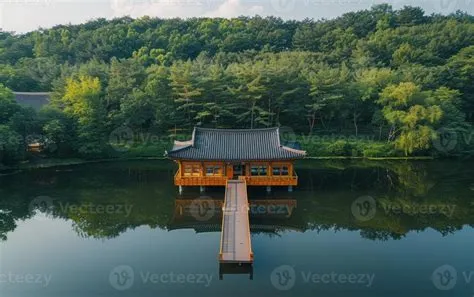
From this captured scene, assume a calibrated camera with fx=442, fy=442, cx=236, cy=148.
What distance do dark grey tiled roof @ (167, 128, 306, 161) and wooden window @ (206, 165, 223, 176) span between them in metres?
0.74

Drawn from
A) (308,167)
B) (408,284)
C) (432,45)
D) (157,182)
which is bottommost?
(408,284)

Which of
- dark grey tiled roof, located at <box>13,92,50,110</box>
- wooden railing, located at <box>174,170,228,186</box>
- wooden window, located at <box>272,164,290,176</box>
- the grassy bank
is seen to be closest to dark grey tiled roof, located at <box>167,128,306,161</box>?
wooden window, located at <box>272,164,290,176</box>

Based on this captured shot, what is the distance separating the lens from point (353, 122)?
41.0m

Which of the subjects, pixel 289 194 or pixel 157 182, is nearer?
pixel 289 194

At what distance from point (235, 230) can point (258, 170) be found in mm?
7514

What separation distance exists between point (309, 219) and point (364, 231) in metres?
2.57

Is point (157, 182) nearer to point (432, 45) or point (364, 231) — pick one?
point (364, 231)

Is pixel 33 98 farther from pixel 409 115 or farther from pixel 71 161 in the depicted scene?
pixel 409 115

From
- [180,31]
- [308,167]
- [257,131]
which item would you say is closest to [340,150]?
[308,167]

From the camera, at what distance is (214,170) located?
2411 cm

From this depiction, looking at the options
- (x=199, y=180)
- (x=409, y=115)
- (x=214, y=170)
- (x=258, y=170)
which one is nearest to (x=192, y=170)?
(x=199, y=180)

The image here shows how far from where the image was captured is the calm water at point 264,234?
13.7m

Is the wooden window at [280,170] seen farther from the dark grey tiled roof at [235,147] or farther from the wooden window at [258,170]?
the dark grey tiled roof at [235,147]

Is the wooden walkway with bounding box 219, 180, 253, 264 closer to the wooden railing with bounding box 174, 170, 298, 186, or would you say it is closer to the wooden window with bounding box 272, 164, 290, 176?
the wooden railing with bounding box 174, 170, 298, 186
